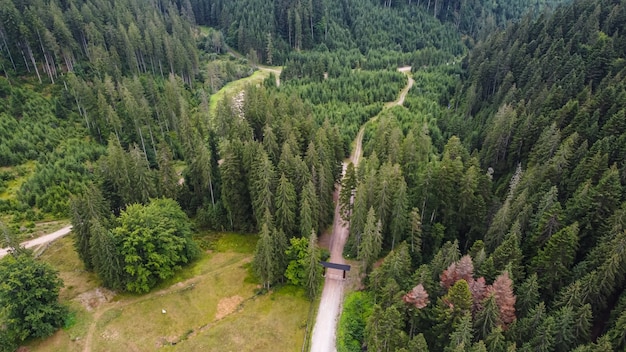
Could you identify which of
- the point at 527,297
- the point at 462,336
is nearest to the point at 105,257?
the point at 462,336

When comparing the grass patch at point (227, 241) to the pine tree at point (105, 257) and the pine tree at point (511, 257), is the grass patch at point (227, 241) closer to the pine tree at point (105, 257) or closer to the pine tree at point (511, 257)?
the pine tree at point (105, 257)

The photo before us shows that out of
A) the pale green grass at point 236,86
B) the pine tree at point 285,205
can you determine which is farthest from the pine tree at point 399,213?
the pale green grass at point 236,86

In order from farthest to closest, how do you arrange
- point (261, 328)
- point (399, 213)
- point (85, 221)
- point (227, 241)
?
point (227, 241) < point (399, 213) < point (85, 221) < point (261, 328)

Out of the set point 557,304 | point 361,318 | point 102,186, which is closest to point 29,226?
point 102,186

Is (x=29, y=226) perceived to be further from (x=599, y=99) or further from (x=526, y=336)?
(x=599, y=99)

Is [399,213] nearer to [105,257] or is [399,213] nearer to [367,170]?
[367,170]

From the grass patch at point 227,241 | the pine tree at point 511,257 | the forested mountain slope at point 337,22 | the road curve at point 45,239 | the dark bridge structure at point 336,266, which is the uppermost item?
the forested mountain slope at point 337,22
